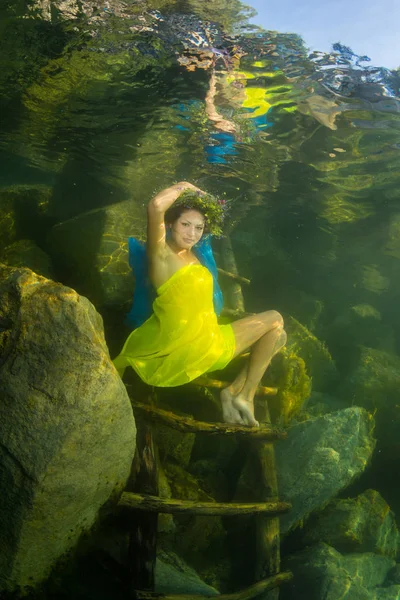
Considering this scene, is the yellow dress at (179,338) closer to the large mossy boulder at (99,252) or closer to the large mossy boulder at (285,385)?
the large mossy boulder at (285,385)

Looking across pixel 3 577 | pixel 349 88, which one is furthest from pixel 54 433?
pixel 349 88

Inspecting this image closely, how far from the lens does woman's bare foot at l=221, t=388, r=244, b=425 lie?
516cm

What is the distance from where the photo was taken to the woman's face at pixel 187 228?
5.09 metres

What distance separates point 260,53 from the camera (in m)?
7.35

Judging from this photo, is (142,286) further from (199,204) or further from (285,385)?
(285,385)

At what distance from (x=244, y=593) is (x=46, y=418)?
307 cm

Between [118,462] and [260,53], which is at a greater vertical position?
[260,53]

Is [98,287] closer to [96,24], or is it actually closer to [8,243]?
[8,243]

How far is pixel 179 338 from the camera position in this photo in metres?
4.64

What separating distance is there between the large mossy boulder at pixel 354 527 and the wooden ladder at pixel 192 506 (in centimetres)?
139

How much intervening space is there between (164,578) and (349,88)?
9336 mm

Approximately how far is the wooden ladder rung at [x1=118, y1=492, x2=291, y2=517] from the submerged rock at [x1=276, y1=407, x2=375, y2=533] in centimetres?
70

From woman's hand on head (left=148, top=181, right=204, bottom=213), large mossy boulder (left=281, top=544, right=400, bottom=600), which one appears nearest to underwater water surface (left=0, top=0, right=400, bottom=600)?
large mossy boulder (left=281, top=544, right=400, bottom=600)

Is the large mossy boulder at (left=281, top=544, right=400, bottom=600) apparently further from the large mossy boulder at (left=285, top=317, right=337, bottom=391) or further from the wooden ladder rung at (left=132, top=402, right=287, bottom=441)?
the large mossy boulder at (left=285, top=317, right=337, bottom=391)
